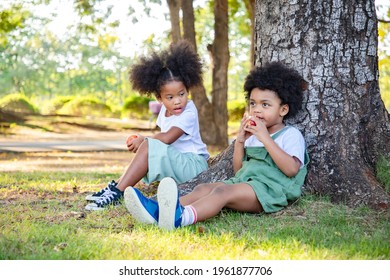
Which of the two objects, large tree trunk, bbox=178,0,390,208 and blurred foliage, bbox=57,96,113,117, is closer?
large tree trunk, bbox=178,0,390,208

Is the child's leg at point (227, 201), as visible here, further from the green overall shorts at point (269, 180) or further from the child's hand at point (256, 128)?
the child's hand at point (256, 128)

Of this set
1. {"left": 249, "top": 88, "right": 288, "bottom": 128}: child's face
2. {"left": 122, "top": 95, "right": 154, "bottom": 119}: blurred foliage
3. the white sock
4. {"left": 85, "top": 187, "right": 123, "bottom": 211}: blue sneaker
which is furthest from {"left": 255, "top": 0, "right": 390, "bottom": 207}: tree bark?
{"left": 122, "top": 95, "right": 154, "bottom": 119}: blurred foliage

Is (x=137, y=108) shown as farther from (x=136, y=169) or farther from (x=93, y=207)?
(x=93, y=207)

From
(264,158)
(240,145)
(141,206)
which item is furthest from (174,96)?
(141,206)

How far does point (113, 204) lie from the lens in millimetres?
4508

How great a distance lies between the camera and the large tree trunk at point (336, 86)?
4383 millimetres

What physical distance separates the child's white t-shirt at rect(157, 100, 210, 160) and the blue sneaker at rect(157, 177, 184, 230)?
4.52ft

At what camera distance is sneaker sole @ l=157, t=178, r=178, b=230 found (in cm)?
353

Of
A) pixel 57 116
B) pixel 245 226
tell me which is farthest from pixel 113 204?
pixel 57 116

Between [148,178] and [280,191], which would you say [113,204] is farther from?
[280,191]

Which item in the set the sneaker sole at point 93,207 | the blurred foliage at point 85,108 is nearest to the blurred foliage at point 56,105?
the blurred foliage at point 85,108

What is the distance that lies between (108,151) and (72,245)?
10.6 meters

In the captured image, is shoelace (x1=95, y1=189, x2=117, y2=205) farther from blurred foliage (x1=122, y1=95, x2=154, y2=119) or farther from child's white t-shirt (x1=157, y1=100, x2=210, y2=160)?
blurred foliage (x1=122, y1=95, x2=154, y2=119)

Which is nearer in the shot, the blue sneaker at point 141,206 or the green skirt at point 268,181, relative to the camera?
the blue sneaker at point 141,206
